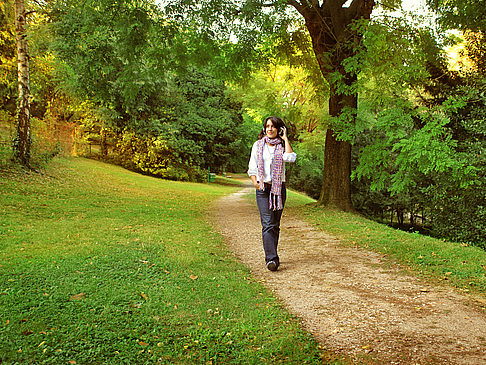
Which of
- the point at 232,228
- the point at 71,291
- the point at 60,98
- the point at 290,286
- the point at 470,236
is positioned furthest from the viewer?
the point at 60,98

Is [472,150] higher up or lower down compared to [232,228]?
higher up

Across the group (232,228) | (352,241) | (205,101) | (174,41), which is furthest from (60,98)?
(352,241)

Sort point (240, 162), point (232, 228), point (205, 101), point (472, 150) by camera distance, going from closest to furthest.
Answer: point (232, 228) < point (472, 150) < point (205, 101) < point (240, 162)

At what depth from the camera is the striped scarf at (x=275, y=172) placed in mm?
5078

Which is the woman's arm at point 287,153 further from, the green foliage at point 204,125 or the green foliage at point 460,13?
the green foliage at point 204,125

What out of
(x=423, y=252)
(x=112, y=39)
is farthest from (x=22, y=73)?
(x=423, y=252)

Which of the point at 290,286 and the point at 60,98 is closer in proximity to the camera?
the point at 290,286

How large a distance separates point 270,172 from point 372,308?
2.27m

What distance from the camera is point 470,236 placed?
468 inches

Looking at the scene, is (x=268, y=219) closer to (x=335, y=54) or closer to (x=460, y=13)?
(x=335, y=54)

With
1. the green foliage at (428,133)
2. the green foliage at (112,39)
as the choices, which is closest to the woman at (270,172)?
the green foliage at (428,133)

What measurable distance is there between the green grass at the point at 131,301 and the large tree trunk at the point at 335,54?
5.27 meters

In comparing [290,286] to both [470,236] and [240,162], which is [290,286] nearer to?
[470,236]

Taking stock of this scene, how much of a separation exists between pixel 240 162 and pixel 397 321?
99.9 ft
